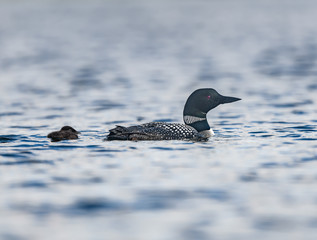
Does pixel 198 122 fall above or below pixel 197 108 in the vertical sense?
below

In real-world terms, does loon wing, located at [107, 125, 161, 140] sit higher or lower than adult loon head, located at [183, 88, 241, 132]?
lower

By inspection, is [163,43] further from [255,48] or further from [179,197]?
[179,197]

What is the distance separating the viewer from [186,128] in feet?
38.3

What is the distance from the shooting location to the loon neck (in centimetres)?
1212

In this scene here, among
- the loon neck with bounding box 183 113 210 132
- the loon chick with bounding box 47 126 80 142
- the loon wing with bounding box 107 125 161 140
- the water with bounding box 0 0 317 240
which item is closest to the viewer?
the water with bounding box 0 0 317 240

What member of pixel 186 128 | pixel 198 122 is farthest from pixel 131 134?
pixel 198 122

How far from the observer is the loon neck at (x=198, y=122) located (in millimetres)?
12125

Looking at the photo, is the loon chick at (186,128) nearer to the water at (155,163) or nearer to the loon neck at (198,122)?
the loon neck at (198,122)

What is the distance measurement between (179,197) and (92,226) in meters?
1.23

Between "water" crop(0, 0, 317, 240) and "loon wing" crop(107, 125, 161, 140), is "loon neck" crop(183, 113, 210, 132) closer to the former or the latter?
"water" crop(0, 0, 317, 240)

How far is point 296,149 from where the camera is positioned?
416 inches

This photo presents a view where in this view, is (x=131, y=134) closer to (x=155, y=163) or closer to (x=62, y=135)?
(x=62, y=135)

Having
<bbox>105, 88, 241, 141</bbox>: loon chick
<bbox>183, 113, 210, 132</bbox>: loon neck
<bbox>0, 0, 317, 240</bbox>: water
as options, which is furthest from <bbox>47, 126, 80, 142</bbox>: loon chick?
<bbox>183, 113, 210, 132</bbox>: loon neck

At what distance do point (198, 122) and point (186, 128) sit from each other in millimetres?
541
